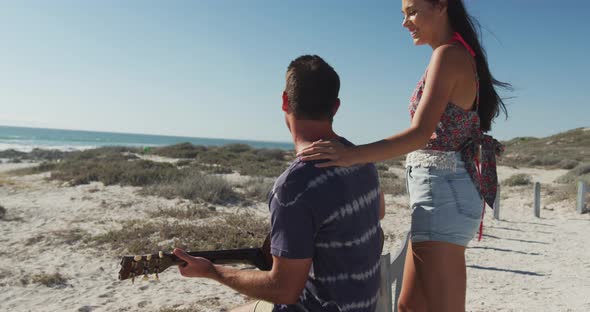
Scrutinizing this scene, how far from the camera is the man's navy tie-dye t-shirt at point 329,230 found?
4.72ft

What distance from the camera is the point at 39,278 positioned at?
5992 millimetres

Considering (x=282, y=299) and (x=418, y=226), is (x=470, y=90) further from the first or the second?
(x=282, y=299)

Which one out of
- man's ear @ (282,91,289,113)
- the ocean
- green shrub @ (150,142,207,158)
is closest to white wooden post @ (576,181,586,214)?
man's ear @ (282,91,289,113)

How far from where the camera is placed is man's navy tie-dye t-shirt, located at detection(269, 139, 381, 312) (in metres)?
1.44

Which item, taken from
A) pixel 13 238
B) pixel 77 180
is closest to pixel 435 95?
pixel 13 238

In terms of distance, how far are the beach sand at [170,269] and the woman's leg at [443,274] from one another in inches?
134

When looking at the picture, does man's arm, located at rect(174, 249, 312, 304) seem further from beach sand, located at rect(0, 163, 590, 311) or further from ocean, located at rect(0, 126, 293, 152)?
ocean, located at rect(0, 126, 293, 152)

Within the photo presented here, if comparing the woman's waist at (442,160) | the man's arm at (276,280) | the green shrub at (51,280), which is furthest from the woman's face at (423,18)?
the green shrub at (51,280)

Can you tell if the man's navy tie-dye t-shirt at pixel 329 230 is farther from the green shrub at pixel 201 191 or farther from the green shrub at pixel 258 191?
the green shrub at pixel 258 191

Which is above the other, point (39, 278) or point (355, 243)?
point (355, 243)

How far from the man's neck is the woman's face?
74 centimetres

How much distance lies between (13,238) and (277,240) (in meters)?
8.38

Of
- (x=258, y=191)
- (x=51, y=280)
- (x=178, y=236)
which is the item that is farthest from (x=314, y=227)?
(x=258, y=191)

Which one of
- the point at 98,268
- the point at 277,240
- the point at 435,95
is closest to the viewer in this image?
the point at 277,240
